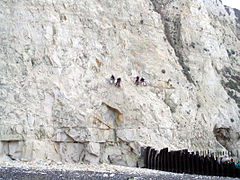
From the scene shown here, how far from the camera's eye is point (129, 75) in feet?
76.5

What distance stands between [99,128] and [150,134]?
11.1 feet

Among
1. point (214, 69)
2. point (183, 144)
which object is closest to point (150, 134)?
point (183, 144)

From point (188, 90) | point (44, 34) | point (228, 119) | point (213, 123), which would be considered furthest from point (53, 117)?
point (228, 119)

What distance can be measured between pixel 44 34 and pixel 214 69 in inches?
649

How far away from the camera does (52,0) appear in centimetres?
2298

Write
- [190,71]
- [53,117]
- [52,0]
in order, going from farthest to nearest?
[190,71] < [52,0] < [53,117]

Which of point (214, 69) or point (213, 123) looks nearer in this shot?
point (213, 123)

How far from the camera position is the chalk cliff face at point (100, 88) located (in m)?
19.2

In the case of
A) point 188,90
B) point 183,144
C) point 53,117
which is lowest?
point 183,144

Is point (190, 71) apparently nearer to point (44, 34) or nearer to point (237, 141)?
point (237, 141)

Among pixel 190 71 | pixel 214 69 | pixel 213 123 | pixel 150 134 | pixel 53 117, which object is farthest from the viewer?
pixel 214 69

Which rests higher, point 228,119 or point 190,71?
point 190,71

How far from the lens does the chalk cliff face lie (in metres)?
19.2

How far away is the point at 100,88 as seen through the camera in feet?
69.9
